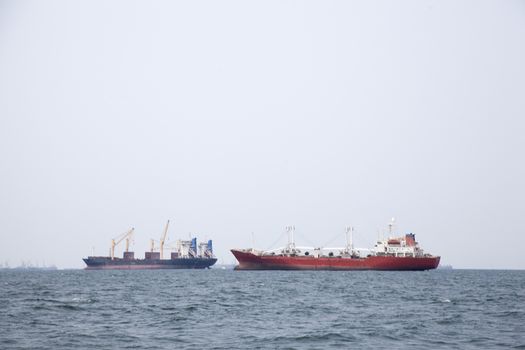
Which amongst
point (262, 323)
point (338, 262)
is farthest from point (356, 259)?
point (262, 323)

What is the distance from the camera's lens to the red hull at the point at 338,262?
12631cm

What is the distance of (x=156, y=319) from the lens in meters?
35.8

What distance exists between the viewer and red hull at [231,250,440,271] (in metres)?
126

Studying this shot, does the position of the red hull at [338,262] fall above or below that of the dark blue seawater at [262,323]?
above

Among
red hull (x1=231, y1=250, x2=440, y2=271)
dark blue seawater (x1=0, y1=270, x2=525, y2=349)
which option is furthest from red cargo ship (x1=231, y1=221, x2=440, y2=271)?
dark blue seawater (x1=0, y1=270, x2=525, y2=349)

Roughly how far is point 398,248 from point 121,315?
10179 cm

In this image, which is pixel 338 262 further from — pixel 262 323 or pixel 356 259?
pixel 262 323

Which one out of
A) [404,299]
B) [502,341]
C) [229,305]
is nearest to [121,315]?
[229,305]

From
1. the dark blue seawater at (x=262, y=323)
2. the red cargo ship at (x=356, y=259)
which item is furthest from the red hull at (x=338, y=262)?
the dark blue seawater at (x=262, y=323)

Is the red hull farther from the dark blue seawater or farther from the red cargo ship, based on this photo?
the dark blue seawater

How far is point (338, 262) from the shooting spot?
424ft

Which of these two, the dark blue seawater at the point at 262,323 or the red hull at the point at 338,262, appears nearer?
the dark blue seawater at the point at 262,323

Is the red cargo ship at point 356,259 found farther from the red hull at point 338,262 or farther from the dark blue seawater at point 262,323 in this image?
the dark blue seawater at point 262,323

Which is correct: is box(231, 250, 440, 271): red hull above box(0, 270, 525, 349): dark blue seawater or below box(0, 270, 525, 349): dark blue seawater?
above
